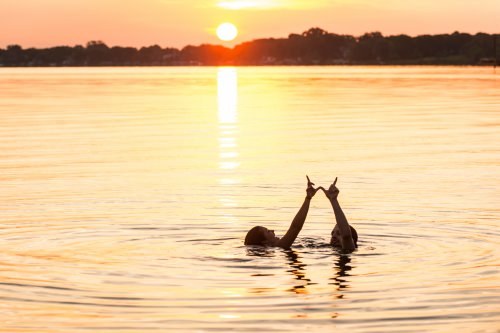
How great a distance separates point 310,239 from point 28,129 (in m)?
34.3

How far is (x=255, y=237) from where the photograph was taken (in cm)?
1855

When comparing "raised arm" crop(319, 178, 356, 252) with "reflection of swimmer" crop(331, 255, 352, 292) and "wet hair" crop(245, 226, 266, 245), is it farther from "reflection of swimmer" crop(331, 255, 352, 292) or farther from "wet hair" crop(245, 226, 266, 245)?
"wet hair" crop(245, 226, 266, 245)

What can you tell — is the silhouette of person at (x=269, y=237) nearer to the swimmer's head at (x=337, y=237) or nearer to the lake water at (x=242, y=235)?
the lake water at (x=242, y=235)

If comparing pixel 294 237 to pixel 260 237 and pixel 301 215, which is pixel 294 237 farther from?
pixel 301 215

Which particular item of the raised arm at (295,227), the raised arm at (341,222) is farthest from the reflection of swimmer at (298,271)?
the raised arm at (341,222)

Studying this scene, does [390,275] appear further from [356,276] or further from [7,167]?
[7,167]

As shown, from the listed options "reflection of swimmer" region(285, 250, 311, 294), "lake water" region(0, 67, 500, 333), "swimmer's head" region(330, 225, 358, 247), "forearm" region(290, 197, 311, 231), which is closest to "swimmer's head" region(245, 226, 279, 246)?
"lake water" region(0, 67, 500, 333)

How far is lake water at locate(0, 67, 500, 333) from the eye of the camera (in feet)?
47.4

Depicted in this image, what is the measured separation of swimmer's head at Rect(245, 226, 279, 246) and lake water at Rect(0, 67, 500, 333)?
0.17 m

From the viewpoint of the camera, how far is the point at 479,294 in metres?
15.5

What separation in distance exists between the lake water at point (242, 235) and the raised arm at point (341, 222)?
249 mm

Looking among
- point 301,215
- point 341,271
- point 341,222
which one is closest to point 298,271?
point 341,271

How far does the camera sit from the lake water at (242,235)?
14461 mm

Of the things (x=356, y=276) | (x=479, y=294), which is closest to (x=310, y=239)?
(x=356, y=276)
